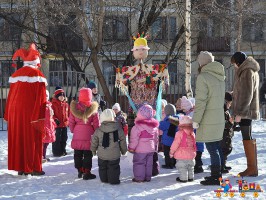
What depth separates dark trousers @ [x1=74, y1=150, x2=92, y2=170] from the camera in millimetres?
6086

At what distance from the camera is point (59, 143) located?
318 inches

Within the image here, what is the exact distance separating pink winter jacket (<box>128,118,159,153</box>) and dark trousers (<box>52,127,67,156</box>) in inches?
104

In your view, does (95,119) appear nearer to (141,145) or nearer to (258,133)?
(141,145)

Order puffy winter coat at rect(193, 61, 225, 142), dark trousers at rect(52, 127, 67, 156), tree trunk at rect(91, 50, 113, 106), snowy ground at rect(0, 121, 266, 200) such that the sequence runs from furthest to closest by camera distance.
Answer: tree trunk at rect(91, 50, 113, 106) → dark trousers at rect(52, 127, 67, 156) → puffy winter coat at rect(193, 61, 225, 142) → snowy ground at rect(0, 121, 266, 200)

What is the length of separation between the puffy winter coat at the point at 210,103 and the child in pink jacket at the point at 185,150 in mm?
263

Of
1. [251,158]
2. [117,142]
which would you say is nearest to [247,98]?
[251,158]

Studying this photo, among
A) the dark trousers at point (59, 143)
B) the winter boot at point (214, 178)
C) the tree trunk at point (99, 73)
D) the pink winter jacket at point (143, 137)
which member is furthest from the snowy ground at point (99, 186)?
the tree trunk at point (99, 73)

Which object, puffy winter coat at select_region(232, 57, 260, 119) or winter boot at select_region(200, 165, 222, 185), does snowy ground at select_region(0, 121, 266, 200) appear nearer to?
winter boot at select_region(200, 165, 222, 185)

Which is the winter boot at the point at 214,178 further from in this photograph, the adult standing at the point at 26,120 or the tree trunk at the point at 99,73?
the tree trunk at the point at 99,73

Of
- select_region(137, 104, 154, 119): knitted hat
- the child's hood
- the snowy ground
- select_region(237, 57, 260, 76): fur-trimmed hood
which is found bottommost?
the snowy ground

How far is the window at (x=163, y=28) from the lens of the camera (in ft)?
68.2

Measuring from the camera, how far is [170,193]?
5.20 m

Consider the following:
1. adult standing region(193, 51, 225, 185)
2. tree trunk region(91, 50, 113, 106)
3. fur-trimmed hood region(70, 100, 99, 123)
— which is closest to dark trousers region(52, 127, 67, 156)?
fur-trimmed hood region(70, 100, 99, 123)

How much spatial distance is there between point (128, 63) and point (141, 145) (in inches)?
420
